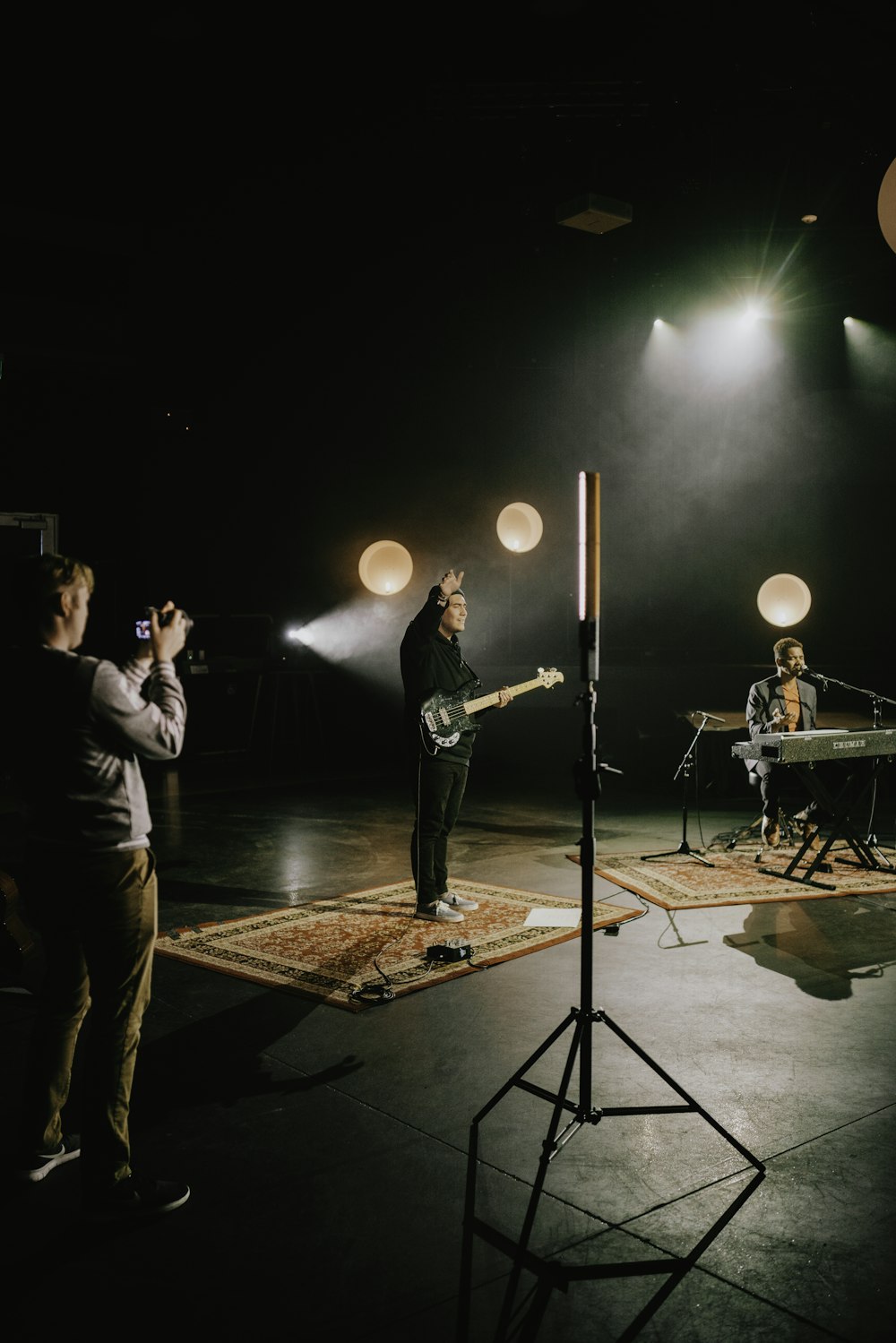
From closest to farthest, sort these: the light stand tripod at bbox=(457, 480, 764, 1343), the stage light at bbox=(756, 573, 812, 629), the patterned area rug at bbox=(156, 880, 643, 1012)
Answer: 1. the light stand tripod at bbox=(457, 480, 764, 1343)
2. the patterned area rug at bbox=(156, 880, 643, 1012)
3. the stage light at bbox=(756, 573, 812, 629)

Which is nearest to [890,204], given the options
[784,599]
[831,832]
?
[831,832]

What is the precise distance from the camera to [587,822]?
106 inches

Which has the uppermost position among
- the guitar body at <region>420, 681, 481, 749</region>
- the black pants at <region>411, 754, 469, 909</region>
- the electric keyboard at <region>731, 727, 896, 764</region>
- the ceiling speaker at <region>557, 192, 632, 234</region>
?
the ceiling speaker at <region>557, 192, 632, 234</region>

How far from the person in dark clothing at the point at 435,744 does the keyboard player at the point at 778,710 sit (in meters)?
2.91

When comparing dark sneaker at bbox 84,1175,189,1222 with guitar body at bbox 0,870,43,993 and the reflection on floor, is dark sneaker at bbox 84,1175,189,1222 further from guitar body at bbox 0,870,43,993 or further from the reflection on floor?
guitar body at bbox 0,870,43,993

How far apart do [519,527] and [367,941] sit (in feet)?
25.6

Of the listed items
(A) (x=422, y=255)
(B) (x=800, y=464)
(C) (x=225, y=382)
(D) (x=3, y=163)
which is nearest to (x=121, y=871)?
(D) (x=3, y=163)

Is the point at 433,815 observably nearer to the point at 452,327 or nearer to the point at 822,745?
the point at 822,745

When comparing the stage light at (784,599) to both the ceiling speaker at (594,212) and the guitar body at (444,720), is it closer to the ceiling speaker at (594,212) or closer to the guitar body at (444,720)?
the ceiling speaker at (594,212)

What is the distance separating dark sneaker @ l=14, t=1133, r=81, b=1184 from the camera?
2.69m

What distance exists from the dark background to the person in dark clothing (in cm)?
338

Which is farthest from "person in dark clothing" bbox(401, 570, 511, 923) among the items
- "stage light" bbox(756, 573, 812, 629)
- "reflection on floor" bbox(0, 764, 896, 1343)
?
"stage light" bbox(756, 573, 812, 629)

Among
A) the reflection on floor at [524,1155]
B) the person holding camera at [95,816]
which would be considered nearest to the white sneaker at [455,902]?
the reflection on floor at [524,1155]

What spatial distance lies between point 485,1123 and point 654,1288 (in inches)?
35.4
